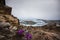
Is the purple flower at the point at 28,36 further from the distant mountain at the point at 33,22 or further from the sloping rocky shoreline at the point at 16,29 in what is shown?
the distant mountain at the point at 33,22

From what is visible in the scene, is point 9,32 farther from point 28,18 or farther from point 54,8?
point 54,8

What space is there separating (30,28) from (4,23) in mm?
398

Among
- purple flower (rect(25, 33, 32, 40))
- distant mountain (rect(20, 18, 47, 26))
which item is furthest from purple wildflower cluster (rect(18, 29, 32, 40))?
distant mountain (rect(20, 18, 47, 26))

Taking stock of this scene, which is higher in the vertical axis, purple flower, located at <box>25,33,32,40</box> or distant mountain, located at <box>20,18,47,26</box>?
distant mountain, located at <box>20,18,47,26</box>

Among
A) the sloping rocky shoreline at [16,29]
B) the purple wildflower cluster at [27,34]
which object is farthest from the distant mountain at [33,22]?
the purple wildflower cluster at [27,34]

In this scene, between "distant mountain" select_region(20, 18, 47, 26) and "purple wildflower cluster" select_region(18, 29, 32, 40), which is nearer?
"purple wildflower cluster" select_region(18, 29, 32, 40)

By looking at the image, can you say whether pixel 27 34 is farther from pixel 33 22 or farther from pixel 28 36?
pixel 33 22

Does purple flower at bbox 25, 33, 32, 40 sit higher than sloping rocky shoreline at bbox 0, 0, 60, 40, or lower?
lower

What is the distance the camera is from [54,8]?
252 centimetres

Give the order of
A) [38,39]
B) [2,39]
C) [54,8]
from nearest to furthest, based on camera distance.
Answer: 1. [2,39]
2. [38,39]
3. [54,8]

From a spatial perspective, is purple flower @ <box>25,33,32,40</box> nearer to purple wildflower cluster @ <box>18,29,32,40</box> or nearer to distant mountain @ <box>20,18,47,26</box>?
purple wildflower cluster @ <box>18,29,32,40</box>

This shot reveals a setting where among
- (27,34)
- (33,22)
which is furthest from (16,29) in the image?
(33,22)

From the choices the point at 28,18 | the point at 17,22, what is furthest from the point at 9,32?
the point at 28,18

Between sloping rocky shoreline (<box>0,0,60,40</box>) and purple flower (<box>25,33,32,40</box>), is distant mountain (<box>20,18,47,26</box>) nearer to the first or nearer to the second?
sloping rocky shoreline (<box>0,0,60,40</box>)
